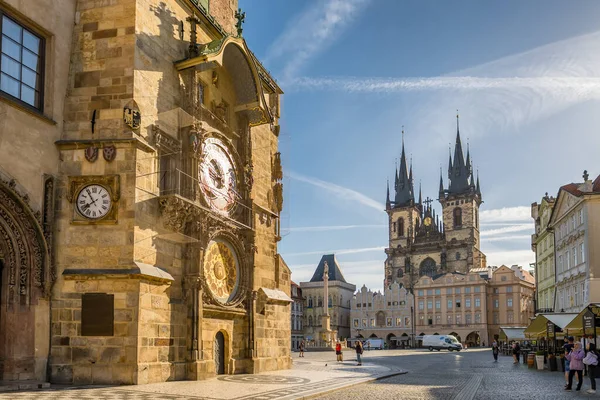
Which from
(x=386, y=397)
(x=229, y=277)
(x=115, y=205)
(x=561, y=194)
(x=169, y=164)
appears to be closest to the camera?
(x=386, y=397)

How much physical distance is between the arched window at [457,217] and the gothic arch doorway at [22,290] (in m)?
121

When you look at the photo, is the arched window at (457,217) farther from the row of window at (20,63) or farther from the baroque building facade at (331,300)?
the row of window at (20,63)

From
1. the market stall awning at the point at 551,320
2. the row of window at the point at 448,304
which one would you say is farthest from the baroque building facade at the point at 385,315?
the market stall awning at the point at 551,320

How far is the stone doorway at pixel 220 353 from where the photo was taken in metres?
21.2

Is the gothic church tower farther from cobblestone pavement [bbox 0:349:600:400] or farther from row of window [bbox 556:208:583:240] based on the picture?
cobblestone pavement [bbox 0:349:600:400]

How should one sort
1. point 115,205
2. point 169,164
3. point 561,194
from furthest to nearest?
point 561,194 → point 169,164 → point 115,205

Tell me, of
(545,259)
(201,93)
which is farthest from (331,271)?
(201,93)

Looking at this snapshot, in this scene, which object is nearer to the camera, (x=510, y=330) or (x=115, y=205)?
(x=115, y=205)

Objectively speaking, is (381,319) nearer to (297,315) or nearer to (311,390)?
(297,315)

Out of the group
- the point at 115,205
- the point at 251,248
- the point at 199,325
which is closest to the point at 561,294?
the point at 251,248

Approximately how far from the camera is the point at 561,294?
49.5m

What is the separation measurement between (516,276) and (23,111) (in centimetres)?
10437

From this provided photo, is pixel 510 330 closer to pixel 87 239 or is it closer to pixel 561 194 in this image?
pixel 561 194

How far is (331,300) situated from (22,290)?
110 metres
